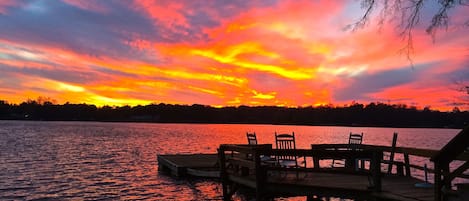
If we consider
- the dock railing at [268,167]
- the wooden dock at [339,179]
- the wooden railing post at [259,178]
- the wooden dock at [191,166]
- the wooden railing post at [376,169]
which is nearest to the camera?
the wooden dock at [339,179]

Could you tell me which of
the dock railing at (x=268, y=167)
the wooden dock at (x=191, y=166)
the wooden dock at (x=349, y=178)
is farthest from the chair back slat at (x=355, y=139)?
the wooden dock at (x=191, y=166)

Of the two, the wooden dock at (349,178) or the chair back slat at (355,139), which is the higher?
the chair back slat at (355,139)

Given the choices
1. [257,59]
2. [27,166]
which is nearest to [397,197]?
[257,59]

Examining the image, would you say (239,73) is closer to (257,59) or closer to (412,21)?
(257,59)

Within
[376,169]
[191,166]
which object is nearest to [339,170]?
[376,169]

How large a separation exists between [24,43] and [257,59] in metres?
18.5

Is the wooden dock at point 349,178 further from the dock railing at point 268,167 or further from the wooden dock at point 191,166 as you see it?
the wooden dock at point 191,166

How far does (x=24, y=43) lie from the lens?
33.3 m

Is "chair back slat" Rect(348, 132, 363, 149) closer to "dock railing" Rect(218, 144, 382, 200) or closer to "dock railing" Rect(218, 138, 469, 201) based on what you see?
"dock railing" Rect(218, 138, 469, 201)

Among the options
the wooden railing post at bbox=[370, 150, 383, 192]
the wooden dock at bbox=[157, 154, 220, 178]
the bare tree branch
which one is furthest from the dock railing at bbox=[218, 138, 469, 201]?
the wooden dock at bbox=[157, 154, 220, 178]

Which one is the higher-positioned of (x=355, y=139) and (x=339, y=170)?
(x=355, y=139)

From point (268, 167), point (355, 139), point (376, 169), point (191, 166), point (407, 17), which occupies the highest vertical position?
point (407, 17)

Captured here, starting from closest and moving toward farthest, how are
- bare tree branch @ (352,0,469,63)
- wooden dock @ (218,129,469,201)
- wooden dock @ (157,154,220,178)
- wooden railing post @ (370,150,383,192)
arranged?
bare tree branch @ (352,0,469,63), wooden dock @ (218,129,469,201), wooden railing post @ (370,150,383,192), wooden dock @ (157,154,220,178)

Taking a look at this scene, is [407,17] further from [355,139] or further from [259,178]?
[355,139]
